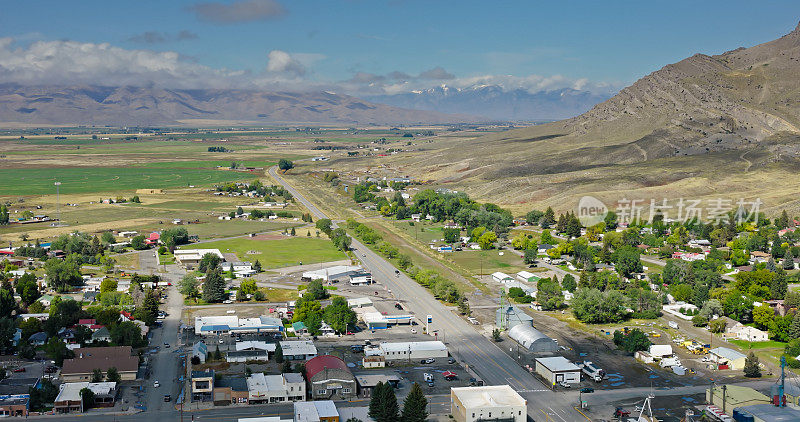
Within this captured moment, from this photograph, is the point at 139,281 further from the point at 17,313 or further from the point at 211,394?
the point at 211,394

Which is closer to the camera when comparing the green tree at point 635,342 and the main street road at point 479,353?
the main street road at point 479,353

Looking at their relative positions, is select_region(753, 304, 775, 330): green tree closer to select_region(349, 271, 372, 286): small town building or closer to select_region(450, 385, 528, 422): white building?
select_region(450, 385, 528, 422): white building

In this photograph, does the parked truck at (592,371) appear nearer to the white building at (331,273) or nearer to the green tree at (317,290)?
the green tree at (317,290)

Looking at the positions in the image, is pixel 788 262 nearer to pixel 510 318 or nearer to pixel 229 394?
pixel 510 318

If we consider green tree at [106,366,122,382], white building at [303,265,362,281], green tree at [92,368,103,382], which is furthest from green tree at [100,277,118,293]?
green tree at [106,366,122,382]

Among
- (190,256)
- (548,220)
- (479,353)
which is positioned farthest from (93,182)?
(479,353)

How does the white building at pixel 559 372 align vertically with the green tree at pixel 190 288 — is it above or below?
below

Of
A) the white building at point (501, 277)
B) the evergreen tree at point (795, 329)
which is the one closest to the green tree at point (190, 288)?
the white building at point (501, 277)
